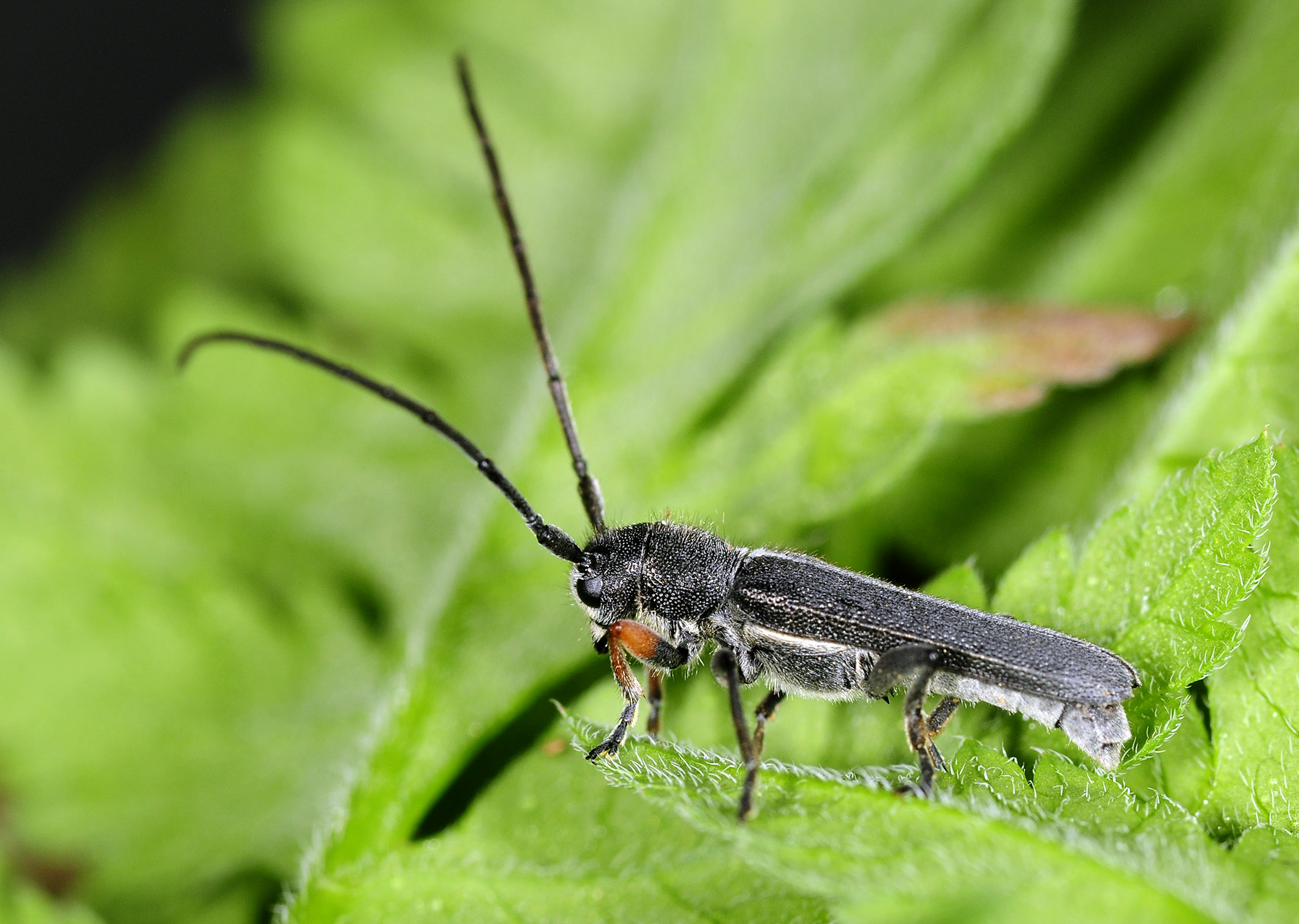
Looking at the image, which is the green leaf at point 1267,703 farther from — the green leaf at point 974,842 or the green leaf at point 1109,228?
the green leaf at point 1109,228

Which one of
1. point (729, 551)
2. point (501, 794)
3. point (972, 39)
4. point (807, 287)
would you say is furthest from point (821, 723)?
point (972, 39)

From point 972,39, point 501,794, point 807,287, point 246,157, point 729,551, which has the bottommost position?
point 501,794

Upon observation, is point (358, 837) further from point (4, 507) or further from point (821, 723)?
point (4, 507)

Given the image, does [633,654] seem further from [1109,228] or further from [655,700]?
[1109,228]

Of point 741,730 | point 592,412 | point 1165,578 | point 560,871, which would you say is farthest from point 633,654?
point 1165,578

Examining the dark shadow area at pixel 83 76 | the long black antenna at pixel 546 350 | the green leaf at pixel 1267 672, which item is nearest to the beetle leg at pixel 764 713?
the long black antenna at pixel 546 350

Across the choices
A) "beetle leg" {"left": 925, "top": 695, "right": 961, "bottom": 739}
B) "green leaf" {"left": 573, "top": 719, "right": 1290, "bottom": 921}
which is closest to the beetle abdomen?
"beetle leg" {"left": 925, "top": 695, "right": 961, "bottom": 739}
